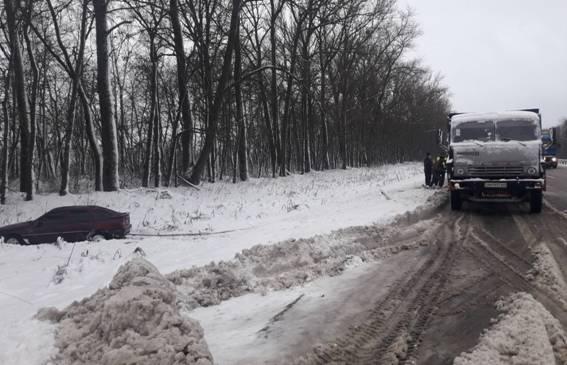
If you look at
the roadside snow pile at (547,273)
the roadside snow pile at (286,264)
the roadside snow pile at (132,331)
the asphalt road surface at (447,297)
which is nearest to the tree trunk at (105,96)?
the roadside snow pile at (286,264)

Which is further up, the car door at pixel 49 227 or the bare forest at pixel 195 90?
the bare forest at pixel 195 90

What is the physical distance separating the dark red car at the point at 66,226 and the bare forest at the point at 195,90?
3.78 meters

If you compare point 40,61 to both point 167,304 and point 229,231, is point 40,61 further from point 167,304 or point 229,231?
point 167,304

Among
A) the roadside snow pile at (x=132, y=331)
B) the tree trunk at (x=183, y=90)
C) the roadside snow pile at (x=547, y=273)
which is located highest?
the tree trunk at (x=183, y=90)

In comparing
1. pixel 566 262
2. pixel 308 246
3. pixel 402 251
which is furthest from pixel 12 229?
pixel 566 262

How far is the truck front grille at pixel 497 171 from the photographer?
12.3 metres

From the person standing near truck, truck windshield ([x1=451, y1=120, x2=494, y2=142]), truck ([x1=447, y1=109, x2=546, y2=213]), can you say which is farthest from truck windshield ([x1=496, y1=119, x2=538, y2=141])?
the person standing near truck

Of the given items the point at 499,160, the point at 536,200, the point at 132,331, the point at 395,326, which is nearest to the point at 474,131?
the point at 499,160

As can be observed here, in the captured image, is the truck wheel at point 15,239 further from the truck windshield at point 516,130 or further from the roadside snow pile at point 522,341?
the truck windshield at point 516,130

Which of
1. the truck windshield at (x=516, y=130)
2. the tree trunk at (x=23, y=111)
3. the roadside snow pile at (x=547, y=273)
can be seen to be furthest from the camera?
the tree trunk at (x=23, y=111)

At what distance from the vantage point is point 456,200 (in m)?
13.4

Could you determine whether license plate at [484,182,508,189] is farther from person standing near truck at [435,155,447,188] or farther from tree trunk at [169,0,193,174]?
tree trunk at [169,0,193,174]

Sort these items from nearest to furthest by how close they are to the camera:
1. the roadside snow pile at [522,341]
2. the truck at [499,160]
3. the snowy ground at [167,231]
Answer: the roadside snow pile at [522,341], the snowy ground at [167,231], the truck at [499,160]

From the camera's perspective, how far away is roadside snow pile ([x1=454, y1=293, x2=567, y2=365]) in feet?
13.0
